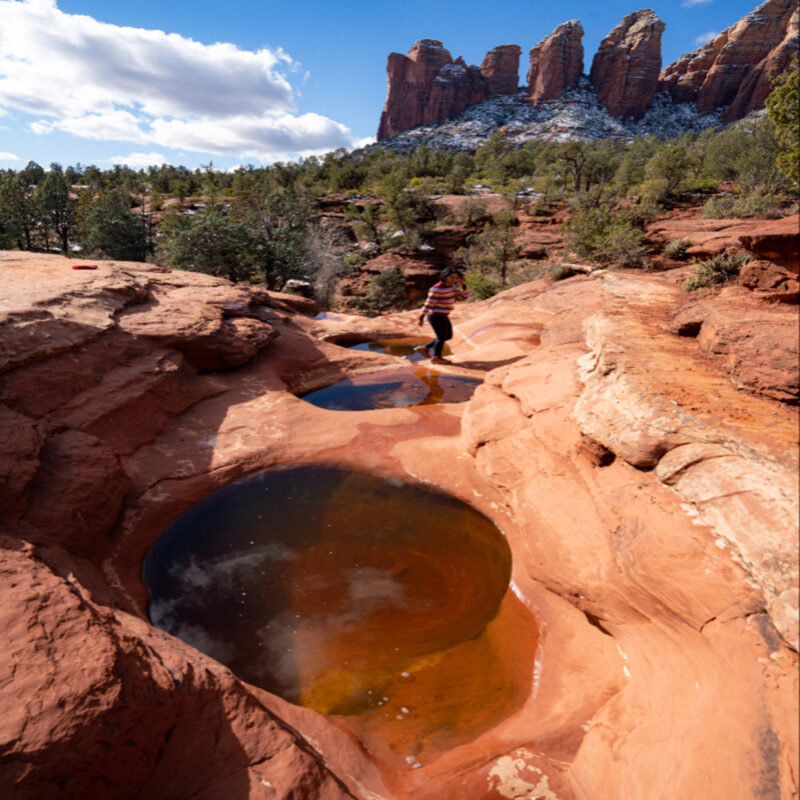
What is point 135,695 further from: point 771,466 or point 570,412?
point 570,412

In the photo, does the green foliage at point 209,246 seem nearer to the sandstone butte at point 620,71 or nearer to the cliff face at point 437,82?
the sandstone butte at point 620,71

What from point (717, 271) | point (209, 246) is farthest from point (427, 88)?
point (717, 271)

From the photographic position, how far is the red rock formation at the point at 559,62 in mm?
96625

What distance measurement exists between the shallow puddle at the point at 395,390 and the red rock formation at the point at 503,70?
12230cm

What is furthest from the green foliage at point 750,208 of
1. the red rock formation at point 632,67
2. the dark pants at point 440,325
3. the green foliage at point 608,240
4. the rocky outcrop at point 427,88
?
the rocky outcrop at point 427,88

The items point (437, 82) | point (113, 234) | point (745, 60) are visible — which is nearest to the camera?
point (113, 234)

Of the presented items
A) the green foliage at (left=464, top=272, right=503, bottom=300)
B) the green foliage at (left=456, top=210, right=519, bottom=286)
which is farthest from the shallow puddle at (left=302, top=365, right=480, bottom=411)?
the green foliage at (left=456, top=210, right=519, bottom=286)

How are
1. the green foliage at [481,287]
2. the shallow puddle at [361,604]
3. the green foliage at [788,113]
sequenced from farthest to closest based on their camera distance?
the green foliage at [481,287], the green foliage at [788,113], the shallow puddle at [361,604]

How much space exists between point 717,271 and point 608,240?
749 cm

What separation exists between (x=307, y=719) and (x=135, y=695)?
1.27 metres

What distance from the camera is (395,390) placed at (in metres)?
9.35

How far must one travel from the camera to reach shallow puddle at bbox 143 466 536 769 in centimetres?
339

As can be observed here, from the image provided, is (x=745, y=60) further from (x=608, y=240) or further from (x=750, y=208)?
(x=608, y=240)

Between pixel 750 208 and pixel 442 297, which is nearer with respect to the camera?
pixel 442 297
